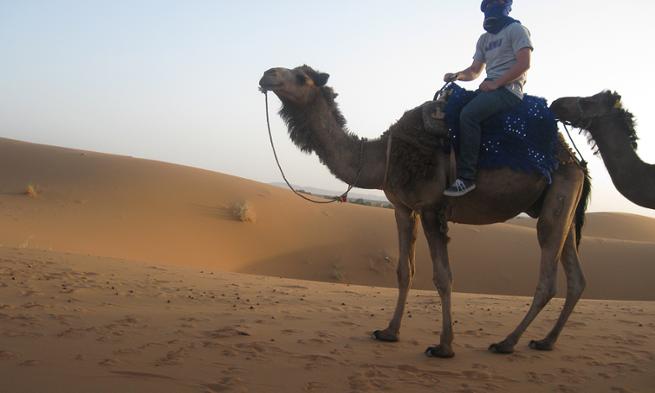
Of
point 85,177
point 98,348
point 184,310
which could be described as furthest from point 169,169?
point 98,348

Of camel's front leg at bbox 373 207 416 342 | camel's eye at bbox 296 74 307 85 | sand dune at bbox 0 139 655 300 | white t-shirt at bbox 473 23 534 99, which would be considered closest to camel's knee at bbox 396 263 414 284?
camel's front leg at bbox 373 207 416 342

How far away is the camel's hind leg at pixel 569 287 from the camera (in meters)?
5.72

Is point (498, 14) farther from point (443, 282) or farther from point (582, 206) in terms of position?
point (443, 282)

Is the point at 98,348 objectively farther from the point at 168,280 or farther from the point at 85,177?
the point at 85,177

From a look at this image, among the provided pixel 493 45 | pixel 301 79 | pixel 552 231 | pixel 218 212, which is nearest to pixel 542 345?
pixel 552 231

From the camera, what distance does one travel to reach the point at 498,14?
5562 millimetres

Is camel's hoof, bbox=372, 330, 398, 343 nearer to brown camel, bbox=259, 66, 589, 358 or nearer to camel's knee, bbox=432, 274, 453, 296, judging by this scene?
brown camel, bbox=259, 66, 589, 358

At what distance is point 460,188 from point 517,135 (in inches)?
34.3

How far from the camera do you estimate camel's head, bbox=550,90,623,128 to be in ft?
17.3

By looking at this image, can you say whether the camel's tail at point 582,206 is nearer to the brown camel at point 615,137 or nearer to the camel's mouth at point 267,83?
the brown camel at point 615,137

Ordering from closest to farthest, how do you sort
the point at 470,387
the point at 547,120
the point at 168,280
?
1. the point at 470,387
2. the point at 547,120
3. the point at 168,280

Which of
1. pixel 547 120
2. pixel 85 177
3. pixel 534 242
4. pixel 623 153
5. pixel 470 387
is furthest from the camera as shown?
pixel 85 177

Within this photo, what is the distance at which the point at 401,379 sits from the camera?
4.30 metres

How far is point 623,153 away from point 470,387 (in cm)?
265
